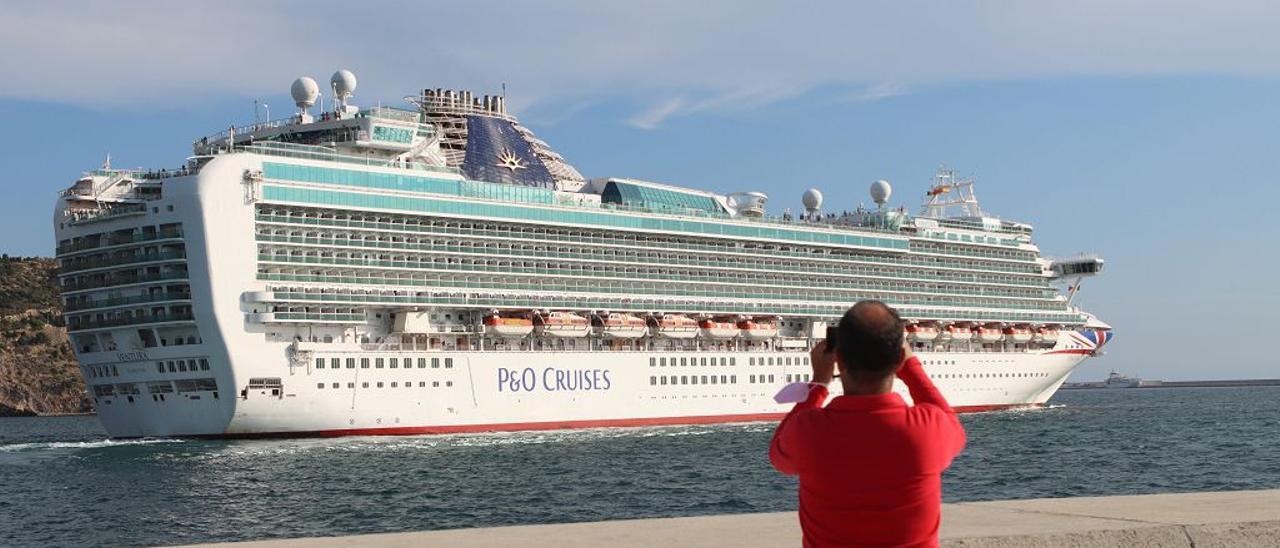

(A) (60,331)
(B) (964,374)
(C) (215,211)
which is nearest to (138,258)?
(C) (215,211)

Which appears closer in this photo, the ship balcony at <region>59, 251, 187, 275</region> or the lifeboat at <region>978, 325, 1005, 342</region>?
the ship balcony at <region>59, 251, 187, 275</region>

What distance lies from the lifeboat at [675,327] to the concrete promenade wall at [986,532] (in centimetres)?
5565

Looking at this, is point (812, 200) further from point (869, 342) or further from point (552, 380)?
point (869, 342)

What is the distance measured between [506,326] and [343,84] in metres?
13.2

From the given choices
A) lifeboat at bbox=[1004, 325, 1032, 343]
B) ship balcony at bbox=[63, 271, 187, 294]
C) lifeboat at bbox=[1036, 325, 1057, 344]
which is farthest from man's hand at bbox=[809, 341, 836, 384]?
lifeboat at bbox=[1036, 325, 1057, 344]

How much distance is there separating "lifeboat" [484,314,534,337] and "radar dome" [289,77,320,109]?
488 inches

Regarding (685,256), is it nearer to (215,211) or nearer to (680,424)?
(680,424)

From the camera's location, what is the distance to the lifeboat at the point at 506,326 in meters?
58.6

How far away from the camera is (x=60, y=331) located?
141m

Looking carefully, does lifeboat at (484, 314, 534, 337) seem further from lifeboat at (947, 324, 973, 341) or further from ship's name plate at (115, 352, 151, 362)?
lifeboat at (947, 324, 973, 341)

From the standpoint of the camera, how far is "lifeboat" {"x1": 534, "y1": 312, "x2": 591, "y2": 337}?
6075 centimetres

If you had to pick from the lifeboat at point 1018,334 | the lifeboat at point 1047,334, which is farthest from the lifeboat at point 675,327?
the lifeboat at point 1047,334

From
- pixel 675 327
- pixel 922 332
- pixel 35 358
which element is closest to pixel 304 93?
pixel 675 327

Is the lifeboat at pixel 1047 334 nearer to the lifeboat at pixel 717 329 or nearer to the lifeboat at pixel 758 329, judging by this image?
the lifeboat at pixel 758 329
